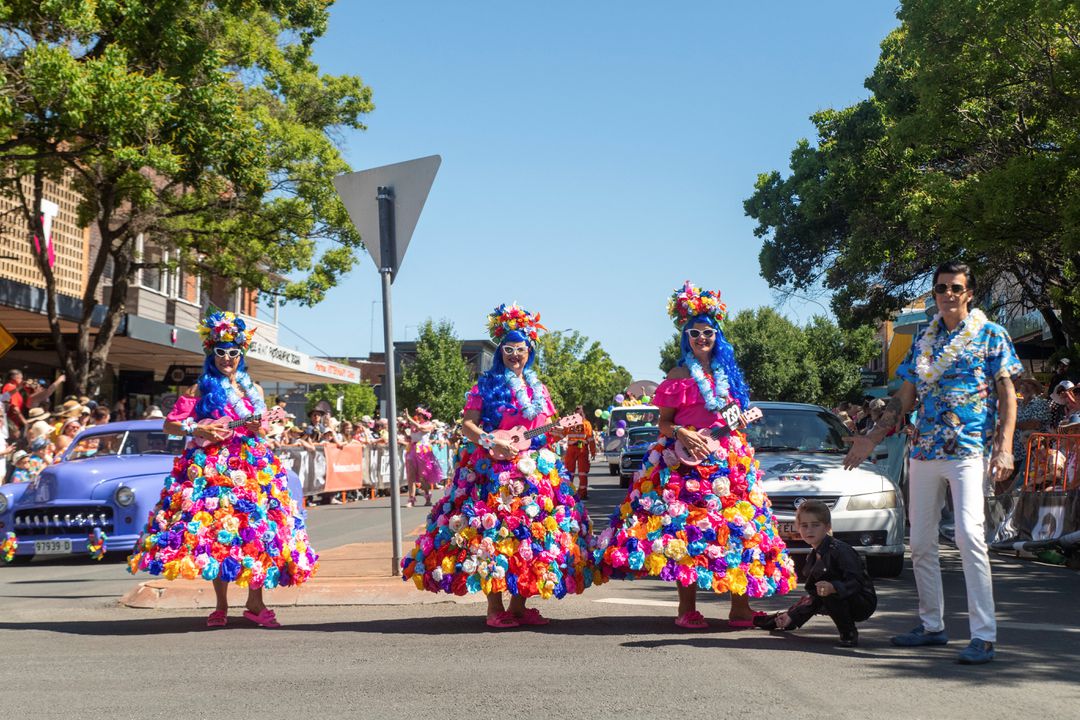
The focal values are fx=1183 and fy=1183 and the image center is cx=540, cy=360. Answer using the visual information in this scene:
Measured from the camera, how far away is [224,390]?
7.29 meters

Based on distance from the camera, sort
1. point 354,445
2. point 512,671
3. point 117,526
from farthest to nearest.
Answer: point 354,445, point 117,526, point 512,671

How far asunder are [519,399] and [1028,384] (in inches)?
358

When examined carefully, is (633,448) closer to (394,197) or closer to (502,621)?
(394,197)

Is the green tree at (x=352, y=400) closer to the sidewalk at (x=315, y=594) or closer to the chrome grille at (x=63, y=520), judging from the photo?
the chrome grille at (x=63, y=520)

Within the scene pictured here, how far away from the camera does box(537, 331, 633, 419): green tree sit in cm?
10744

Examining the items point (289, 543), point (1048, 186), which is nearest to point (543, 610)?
point (289, 543)

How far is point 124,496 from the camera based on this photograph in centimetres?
1184

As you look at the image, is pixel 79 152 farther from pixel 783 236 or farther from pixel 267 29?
pixel 783 236

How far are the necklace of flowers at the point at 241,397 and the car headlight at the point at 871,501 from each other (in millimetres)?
4914

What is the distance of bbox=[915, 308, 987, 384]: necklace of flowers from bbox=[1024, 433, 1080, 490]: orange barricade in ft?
19.3

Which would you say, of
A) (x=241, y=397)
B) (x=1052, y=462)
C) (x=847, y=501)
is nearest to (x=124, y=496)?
(x=241, y=397)

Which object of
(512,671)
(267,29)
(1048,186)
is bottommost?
(512,671)

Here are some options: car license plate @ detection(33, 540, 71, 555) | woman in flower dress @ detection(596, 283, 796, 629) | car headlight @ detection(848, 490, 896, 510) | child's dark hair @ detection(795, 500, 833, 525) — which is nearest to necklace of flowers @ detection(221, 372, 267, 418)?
woman in flower dress @ detection(596, 283, 796, 629)

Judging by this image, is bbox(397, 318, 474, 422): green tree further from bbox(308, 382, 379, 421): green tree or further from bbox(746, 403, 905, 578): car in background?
bbox(746, 403, 905, 578): car in background
